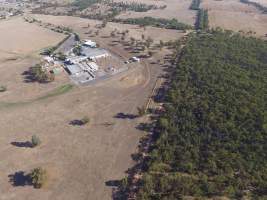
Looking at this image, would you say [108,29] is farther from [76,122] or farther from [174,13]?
[76,122]

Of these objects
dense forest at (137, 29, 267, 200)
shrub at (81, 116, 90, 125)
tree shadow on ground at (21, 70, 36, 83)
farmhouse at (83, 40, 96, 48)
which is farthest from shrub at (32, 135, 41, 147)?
farmhouse at (83, 40, 96, 48)

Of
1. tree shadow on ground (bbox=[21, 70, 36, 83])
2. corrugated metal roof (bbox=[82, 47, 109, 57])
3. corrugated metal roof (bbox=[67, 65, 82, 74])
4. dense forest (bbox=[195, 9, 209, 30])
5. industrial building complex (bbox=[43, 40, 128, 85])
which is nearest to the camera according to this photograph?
tree shadow on ground (bbox=[21, 70, 36, 83])

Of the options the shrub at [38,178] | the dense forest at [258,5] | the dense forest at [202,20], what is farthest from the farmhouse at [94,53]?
the dense forest at [258,5]

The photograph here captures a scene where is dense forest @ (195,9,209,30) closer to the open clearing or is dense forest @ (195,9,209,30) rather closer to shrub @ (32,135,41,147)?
the open clearing

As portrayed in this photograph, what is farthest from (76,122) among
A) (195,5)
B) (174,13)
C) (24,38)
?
(195,5)

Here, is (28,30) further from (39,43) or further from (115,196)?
(115,196)

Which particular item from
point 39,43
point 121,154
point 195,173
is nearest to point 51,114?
point 121,154
